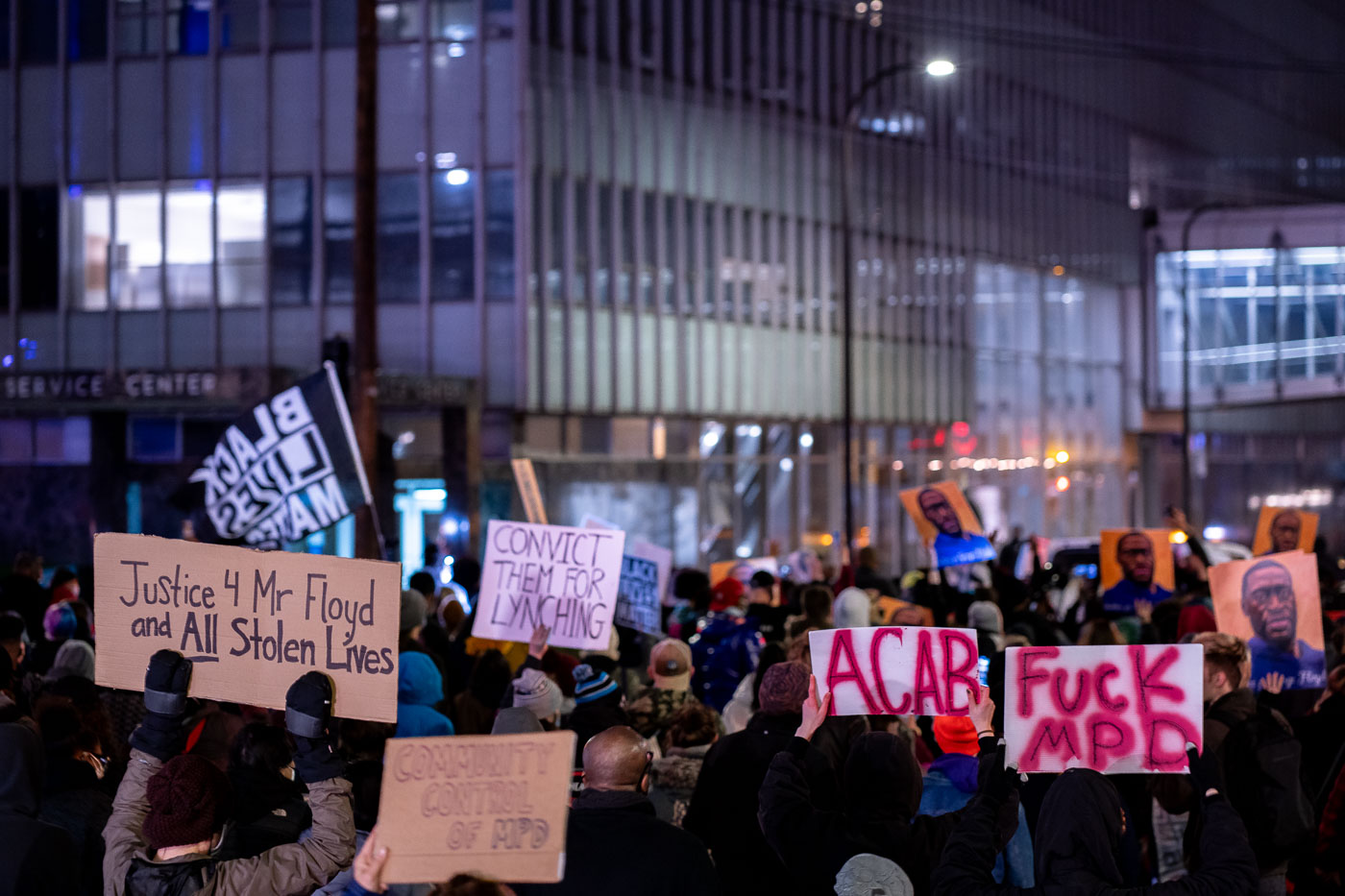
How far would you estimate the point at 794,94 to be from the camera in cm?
3553

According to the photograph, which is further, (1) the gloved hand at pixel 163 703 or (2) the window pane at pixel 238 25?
(2) the window pane at pixel 238 25

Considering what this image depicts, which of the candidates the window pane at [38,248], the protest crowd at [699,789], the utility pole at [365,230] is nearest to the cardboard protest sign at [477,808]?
the protest crowd at [699,789]

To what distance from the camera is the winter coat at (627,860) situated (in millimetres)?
4430

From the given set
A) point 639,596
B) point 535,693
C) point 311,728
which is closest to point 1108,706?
point 311,728

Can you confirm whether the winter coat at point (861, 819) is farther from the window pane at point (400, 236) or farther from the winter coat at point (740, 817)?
the window pane at point (400, 236)

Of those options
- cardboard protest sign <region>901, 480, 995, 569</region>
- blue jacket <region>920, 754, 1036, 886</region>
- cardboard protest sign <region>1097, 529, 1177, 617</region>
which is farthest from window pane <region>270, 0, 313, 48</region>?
blue jacket <region>920, 754, 1036, 886</region>

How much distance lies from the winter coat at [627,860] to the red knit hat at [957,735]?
202 centimetres

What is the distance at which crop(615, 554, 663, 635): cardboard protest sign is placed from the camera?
38.5 feet

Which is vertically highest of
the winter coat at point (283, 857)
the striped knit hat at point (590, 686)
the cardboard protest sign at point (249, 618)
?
the cardboard protest sign at point (249, 618)

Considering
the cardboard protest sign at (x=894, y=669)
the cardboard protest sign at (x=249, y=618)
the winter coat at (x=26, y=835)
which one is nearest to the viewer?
the winter coat at (x=26, y=835)

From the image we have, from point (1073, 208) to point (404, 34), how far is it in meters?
27.1

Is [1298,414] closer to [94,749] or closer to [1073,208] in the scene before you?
[1073,208]

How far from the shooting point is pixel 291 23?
28.1m

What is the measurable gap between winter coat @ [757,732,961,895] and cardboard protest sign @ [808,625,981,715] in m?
0.51
